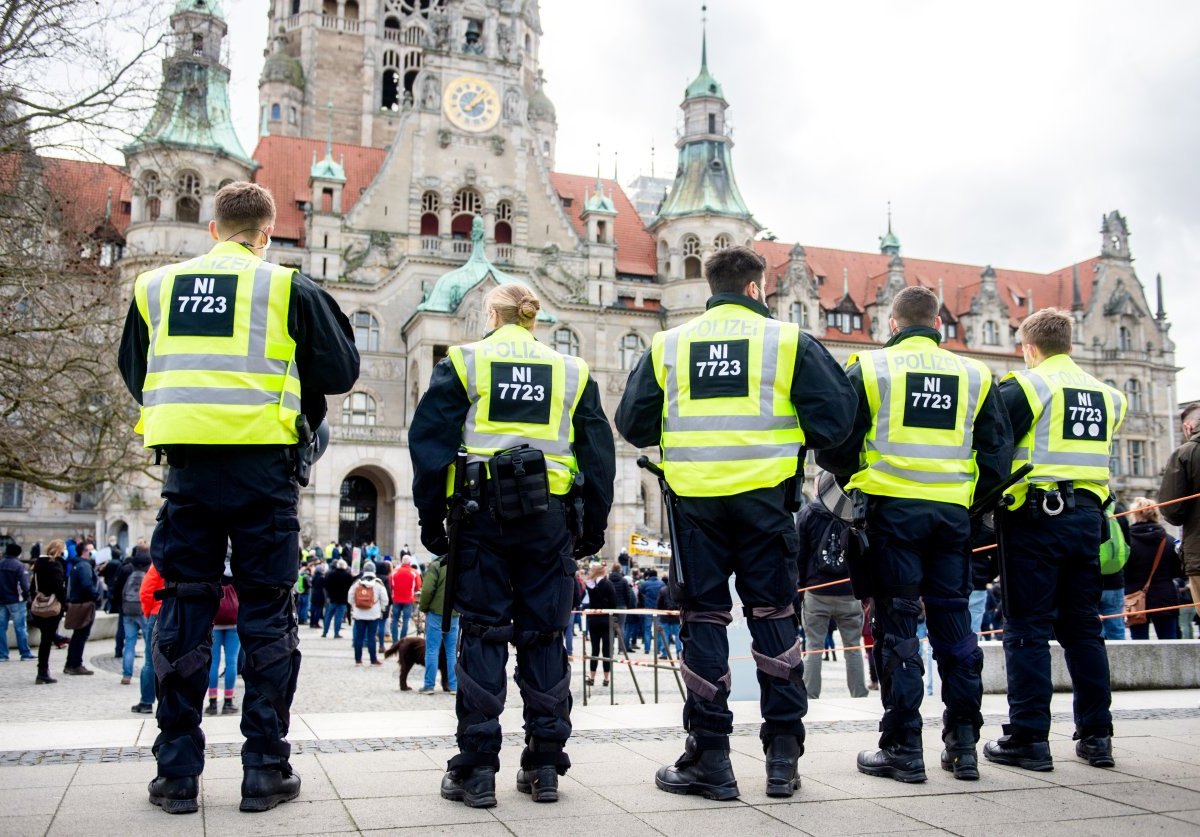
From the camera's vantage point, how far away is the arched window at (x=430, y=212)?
46.3 m

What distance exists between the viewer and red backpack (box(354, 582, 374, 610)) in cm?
1625

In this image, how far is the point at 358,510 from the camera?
145 feet

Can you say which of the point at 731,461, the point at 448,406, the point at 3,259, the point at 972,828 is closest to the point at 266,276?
the point at 448,406

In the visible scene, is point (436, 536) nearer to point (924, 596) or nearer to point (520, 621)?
point (520, 621)

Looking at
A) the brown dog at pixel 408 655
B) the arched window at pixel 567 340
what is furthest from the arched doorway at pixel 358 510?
the brown dog at pixel 408 655

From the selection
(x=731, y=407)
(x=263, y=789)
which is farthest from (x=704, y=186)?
(x=263, y=789)

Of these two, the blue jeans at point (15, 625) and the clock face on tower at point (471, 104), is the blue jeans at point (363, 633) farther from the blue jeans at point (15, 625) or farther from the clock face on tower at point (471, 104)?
the clock face on tower at point (471, 104)

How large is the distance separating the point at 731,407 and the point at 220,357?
2265mm

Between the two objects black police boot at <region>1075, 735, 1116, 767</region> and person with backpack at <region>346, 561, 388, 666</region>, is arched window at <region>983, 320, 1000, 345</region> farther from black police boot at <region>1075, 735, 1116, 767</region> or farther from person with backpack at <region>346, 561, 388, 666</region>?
black police boot at <region>1075, 735, 1116, 767</region>

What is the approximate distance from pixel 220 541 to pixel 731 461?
7.39 ft

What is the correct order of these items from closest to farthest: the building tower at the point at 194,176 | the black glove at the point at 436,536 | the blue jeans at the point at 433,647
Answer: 1. the black glove at the point at 436,536
2. the blue jeans at the point at 433,647
3. the building tower at the point at 194,176

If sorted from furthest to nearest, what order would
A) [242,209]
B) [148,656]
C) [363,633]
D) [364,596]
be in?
[363,633]
[364,596]
[148,656]
[242,209]

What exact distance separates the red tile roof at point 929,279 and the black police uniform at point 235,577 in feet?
170

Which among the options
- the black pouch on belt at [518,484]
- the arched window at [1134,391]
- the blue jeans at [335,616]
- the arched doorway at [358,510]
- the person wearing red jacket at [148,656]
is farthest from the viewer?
the arched window at [1134,391]
